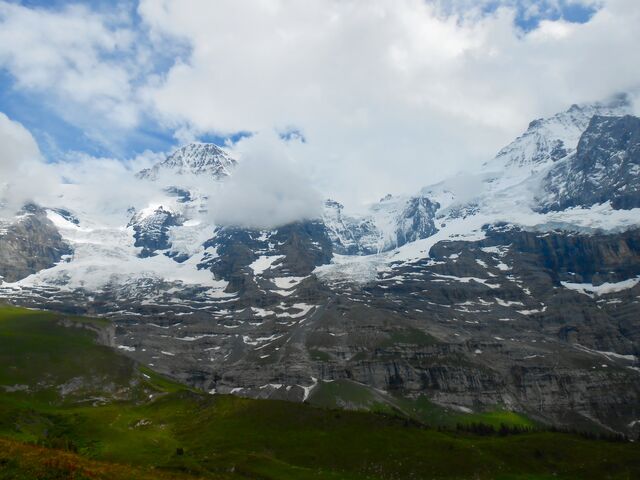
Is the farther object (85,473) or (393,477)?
(393,477)

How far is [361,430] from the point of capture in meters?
146

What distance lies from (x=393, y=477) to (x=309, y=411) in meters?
41.5

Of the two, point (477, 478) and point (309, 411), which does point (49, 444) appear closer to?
point (477, 478)

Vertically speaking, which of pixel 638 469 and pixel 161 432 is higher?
pixel 161 432

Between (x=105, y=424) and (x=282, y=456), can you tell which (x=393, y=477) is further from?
(x=105, y=424)

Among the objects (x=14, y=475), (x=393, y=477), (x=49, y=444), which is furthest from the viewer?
(x=393, y=477)

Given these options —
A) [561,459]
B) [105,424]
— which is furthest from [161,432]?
[561,459]

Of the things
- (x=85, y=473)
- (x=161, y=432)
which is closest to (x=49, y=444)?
(x=85, y=473)

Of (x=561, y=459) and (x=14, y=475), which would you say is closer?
(x=14, y=475)

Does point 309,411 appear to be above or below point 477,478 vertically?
above

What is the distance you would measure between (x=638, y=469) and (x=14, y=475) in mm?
137514

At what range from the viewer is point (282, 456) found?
132 metres

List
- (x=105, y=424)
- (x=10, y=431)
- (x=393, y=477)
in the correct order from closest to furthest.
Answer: (x=10, y=431) → (x=393, y=477) → (x=105, y=424)

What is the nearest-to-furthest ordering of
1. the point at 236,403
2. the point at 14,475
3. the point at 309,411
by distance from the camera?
1. the point at 14,475
2. the point at 309,411
3. the point at 236,403
